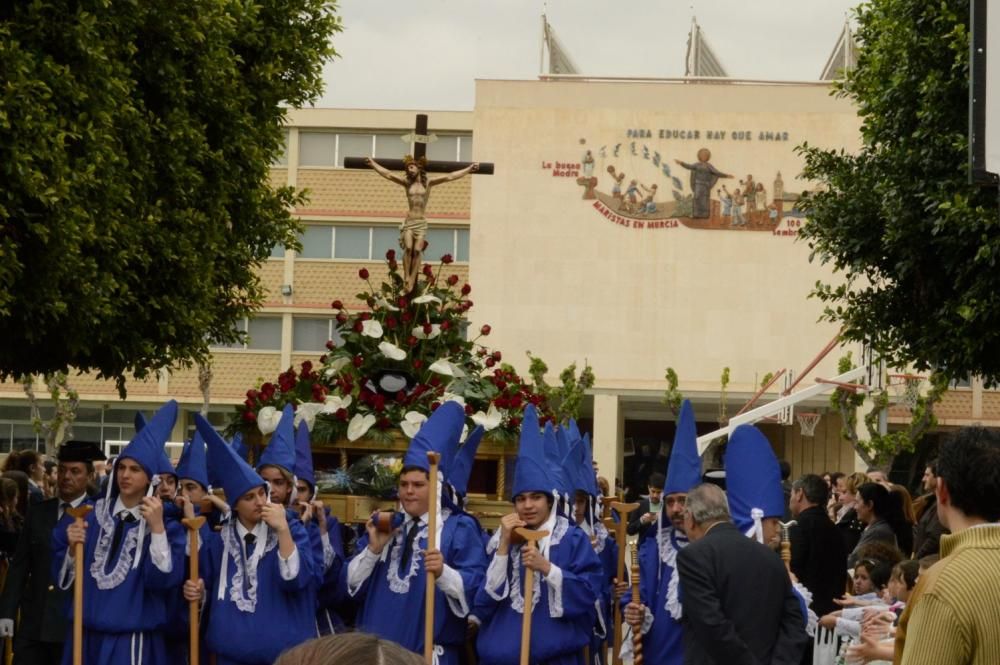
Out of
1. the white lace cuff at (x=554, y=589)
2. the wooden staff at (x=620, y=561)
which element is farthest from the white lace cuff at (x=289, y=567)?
the wooden staff at (x=620, y=561)

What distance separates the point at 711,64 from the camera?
50.6 meters

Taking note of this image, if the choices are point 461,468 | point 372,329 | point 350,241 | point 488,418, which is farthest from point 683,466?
point 350,241

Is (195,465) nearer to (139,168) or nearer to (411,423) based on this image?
(411,423)

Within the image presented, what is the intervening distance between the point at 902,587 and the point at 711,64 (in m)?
42.9

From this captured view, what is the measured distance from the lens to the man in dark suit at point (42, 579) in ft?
35.5

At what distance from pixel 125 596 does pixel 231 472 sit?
104 centimetres

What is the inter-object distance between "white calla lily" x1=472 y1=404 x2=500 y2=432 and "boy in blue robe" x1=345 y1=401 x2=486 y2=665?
2.06 metres

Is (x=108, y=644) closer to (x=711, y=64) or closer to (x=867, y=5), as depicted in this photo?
(x=867, y=5)

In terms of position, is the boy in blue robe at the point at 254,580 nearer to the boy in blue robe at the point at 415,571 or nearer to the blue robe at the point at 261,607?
the blue robe at the point at 261,607

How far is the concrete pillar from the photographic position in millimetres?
47438

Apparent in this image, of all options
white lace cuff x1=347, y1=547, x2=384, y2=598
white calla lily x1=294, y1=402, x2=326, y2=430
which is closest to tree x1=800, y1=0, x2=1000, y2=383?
white calla lily x1=294, y1=402, x2=326, y2=430

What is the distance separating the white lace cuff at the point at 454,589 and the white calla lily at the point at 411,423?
2317mm

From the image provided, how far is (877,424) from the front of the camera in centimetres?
4353

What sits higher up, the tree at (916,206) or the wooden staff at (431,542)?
the tree at (916,206)
